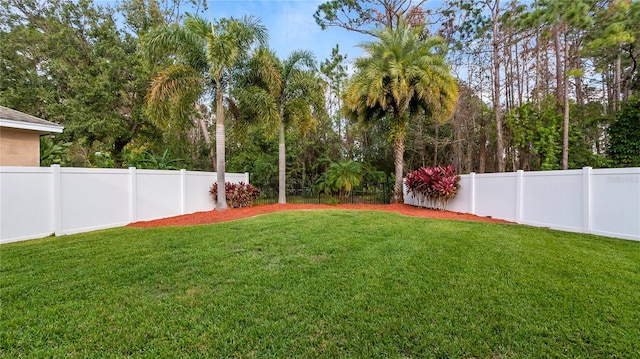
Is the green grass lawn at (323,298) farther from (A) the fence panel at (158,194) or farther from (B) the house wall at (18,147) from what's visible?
(B) the house wall at (18,147)

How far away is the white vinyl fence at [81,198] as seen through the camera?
5.57 m

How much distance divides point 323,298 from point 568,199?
6.39 m

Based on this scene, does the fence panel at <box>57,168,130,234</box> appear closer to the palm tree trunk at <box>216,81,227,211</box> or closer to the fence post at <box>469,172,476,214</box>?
the palm tree trunk at <box>216,81,227,211</box>

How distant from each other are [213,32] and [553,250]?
34.0ft

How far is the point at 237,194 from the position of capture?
10445mm

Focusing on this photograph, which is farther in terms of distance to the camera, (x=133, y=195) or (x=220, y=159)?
(x=220, y=159)

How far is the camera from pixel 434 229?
592 centimetres

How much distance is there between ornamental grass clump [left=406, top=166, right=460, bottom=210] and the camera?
893 cm

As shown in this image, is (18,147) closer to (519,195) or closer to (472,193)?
(472,193)

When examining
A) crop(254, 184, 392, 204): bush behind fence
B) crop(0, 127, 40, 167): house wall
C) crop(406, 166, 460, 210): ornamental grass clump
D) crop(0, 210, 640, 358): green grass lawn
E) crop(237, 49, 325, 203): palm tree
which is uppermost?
crop(237, 49, 325, 203): palm tree

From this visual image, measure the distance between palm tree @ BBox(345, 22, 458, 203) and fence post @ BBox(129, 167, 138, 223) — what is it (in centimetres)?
755

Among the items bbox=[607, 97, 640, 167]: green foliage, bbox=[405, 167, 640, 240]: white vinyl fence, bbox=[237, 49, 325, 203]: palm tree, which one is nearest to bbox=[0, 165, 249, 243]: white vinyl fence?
bbox=[237, 49, 325, 203]: palm tree

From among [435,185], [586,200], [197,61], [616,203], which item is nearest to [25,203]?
[197,61]

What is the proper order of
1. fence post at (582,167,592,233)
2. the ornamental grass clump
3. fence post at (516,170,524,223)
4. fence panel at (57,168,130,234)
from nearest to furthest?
fence post at (582,167,592,233) < fence panel at (57,168,130,234) < fence post at (516,170,524,223) < the ornamental grass clump
